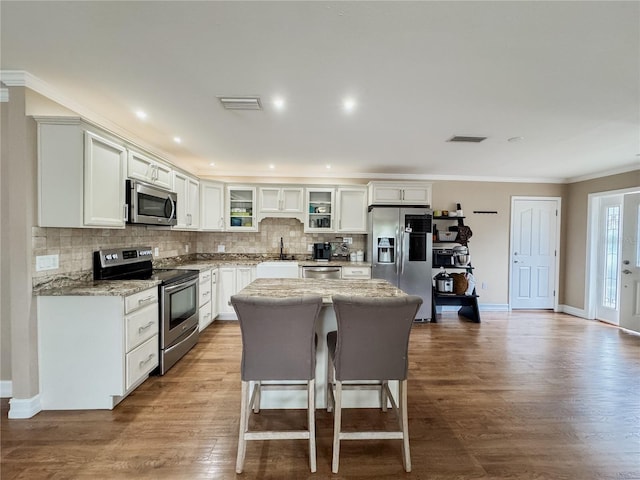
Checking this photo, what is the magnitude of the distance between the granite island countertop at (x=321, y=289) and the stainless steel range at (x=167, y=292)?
102 cm

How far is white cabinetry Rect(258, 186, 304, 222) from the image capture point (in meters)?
5.01

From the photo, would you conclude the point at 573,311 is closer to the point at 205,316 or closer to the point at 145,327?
the point at 205,316

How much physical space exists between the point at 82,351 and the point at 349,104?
2.87 meters

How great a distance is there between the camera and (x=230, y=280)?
15.1 feet

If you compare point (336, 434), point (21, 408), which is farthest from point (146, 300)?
point (336, 434)

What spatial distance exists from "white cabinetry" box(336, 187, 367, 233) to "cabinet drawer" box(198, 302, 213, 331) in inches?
95.5

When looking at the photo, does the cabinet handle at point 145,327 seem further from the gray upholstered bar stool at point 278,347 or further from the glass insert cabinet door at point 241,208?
the glass insert cabinet door at point 241,208

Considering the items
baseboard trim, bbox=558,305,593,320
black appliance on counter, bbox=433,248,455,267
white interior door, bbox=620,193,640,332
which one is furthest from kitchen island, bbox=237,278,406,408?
baseboard trim, bbox=558,305,593,320

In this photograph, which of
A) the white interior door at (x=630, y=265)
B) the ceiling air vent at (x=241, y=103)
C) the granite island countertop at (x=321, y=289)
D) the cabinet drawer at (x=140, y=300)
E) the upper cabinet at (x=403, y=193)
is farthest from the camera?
the upper cabinet at (x=403, y=193)

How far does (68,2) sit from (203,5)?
678 millimetres

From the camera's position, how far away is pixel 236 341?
150 inches

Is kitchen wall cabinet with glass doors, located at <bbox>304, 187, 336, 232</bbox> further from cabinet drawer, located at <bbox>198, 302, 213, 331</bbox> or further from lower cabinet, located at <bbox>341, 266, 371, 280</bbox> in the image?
cabinet drawer, located at <bbox>198, 302, 213, 331</bbox>

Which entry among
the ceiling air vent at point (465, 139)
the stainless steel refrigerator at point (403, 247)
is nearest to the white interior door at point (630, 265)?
the stainless steel refrigerator at point (403, 247)

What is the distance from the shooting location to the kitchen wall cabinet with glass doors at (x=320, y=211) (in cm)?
505
